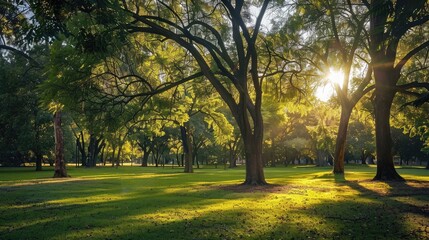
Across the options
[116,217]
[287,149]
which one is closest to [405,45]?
[116,217]

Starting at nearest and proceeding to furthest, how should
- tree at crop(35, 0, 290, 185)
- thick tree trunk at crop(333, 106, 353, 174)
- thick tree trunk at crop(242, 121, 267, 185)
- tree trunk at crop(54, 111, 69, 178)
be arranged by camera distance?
tree at crop(35, 0, 290, 185), thick tree trunk at crop(242, 121, 267, 185), thick tree trunk at crop(333, 106, 353, 174), tree trunk at crop(54, 111, 69, 178)

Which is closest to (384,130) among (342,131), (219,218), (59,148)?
(342,131)

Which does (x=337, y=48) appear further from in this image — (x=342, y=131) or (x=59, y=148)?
(x=59, y=148)

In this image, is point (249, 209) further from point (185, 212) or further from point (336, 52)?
point (336, 52)

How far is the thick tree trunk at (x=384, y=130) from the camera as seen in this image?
80.8ft

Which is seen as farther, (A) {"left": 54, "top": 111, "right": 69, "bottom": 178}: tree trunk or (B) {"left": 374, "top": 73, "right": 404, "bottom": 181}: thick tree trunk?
(A) {"left": 54, "top": 111, "right": 69, "bottom": 178}: tree trunk

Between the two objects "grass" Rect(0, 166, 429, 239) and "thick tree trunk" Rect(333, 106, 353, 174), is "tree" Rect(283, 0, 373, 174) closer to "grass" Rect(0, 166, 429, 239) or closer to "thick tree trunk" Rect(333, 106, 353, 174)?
"thick tree trunk" Rect(333, 106, 353, 174)

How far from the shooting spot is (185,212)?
36.8 feet

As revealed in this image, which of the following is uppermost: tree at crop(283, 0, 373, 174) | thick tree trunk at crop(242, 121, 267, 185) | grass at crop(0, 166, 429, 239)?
tree at crop(283, 0, 373, 174)

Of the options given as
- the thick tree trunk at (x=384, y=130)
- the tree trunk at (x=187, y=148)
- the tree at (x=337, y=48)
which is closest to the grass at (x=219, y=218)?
the thick tree trunk at (x=384, y=130)

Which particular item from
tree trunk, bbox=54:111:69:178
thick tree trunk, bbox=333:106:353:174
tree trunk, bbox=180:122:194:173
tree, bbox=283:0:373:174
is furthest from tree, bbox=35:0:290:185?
tree trunk, bbox=180:122:194:173

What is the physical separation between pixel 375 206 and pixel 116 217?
28.3 ft

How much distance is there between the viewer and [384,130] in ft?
80.9

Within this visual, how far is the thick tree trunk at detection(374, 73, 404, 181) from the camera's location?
24625 mm
